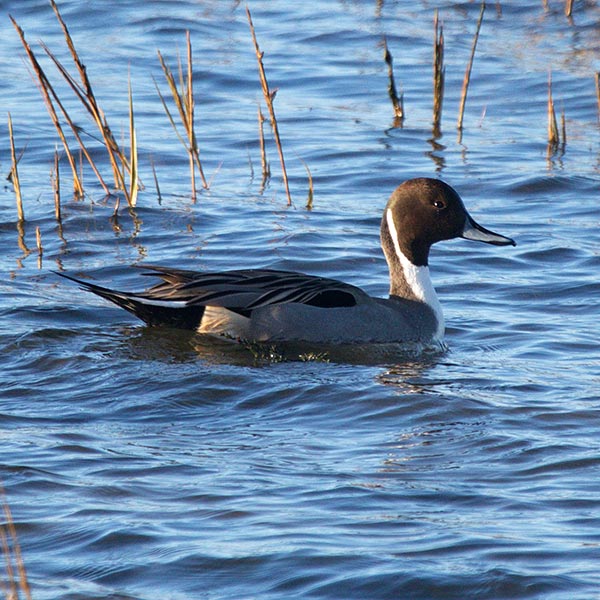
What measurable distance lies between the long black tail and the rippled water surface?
0.08 m

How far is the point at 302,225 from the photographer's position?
10008 mm

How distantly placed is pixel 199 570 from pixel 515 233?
5.88 m

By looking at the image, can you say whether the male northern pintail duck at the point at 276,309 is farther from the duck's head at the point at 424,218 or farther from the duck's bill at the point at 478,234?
the duck's bill at the point at 478,234

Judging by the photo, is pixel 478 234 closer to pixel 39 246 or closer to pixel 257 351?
pixel 257 351

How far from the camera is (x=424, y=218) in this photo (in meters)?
8.13

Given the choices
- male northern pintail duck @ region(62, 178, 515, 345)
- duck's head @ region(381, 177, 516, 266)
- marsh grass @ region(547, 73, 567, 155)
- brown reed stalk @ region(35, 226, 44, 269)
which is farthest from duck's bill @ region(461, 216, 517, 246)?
marsh grass @ region(547, 73, 567, 155)

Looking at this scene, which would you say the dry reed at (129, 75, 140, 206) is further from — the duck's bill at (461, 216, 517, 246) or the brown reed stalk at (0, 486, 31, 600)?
the brown reed stalk at (0, 486, 31, 600)

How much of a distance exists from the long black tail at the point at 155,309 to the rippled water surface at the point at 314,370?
85mm

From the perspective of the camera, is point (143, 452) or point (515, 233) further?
point (515, 233)

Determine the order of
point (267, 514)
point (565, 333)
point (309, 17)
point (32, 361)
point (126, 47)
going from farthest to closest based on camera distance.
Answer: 1. point (309, 17)
2. point (126, 47)
3. point (565, 333)
4. point (32, 361)
5. point (267, 514)

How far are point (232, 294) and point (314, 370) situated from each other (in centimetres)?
70

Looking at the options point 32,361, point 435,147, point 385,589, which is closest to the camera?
point 385,589

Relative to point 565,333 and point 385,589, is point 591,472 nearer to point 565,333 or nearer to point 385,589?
point 385,589

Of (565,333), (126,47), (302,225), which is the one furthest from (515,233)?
(126,47)
